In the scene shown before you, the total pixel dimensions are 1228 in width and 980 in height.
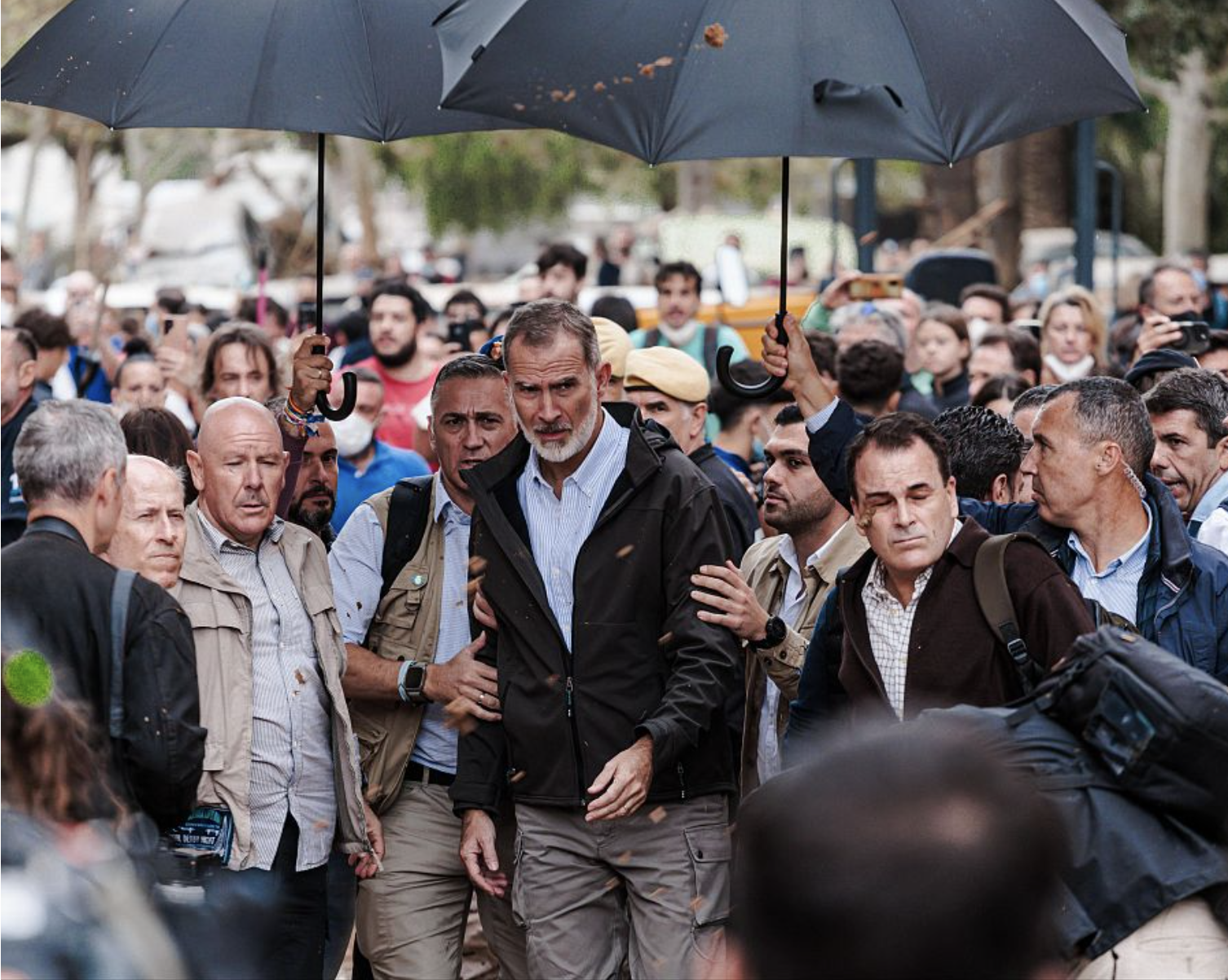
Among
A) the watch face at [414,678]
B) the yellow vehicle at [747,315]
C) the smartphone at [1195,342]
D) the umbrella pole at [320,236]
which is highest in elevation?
the umbrella pole at [320,236]

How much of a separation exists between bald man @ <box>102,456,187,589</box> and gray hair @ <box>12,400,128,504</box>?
552mm

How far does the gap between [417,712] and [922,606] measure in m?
1.70

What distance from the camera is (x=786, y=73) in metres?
5.09

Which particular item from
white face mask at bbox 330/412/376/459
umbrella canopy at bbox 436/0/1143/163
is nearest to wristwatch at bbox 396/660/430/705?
umbrella canopy at bbox 436/0/1143/163

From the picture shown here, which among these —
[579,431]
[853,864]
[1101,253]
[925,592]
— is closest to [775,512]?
Result: [579,431]

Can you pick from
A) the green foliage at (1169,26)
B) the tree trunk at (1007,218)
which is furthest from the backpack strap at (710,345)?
the tree trunk at (1007,218)

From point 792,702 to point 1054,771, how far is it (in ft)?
5.56

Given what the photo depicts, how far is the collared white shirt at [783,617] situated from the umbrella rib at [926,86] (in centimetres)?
114

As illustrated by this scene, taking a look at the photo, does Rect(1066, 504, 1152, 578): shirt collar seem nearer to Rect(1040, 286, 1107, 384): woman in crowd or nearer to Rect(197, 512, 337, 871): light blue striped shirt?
Rect(197, 512, 337, 871): light blue striped shirt

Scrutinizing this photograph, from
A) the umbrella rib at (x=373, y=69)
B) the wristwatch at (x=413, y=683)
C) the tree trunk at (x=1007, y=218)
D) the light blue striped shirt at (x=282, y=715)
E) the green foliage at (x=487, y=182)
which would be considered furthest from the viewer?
the green foliage at (x=487, y=182)

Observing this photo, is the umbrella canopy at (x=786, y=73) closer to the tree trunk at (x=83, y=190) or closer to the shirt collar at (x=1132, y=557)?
the shirt collar at (x=1132, y=557)

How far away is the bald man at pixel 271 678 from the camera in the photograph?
16.1 feet

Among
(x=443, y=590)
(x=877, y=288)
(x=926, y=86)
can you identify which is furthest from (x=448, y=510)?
(x=877, y=288)

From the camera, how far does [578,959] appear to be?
5.09 meters
